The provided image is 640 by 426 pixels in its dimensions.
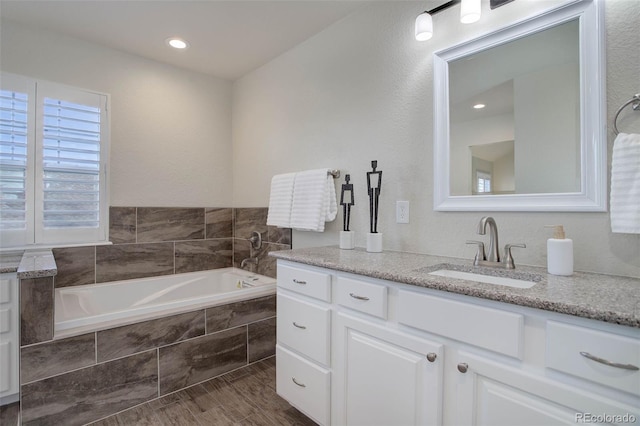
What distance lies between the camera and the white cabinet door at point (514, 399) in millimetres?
839

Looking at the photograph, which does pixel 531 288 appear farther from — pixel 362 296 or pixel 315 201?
pixel 315 201

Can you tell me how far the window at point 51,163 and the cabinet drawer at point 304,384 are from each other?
1925 mm

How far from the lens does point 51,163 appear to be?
2422 mm

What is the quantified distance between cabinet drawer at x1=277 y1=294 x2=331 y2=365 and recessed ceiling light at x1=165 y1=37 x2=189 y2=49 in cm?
216

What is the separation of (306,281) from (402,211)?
701 mm

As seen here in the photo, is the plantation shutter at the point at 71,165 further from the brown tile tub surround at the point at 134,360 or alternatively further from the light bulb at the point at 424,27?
the light bulb at the point at 424,27

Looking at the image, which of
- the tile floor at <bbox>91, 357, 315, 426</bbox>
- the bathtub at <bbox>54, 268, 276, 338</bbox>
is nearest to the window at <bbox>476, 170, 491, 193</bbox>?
the tile floor at <bbox>91, 357, 315, 426</bbox>

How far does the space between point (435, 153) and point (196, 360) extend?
2.02 meters

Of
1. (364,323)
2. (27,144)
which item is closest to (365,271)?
(364,323)

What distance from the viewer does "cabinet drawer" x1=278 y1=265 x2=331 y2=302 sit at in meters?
1.57

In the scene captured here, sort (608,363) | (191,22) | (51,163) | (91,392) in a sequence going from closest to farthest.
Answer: (608,363), (91,392), (191,22), (51,163)

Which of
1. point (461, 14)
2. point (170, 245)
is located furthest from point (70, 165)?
point (461, 14)

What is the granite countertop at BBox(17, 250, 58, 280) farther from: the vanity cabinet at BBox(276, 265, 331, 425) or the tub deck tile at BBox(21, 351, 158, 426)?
the vanity cabinet at BBox(276, 265, 331, 425)

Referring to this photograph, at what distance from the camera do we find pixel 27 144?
233 centimetres
